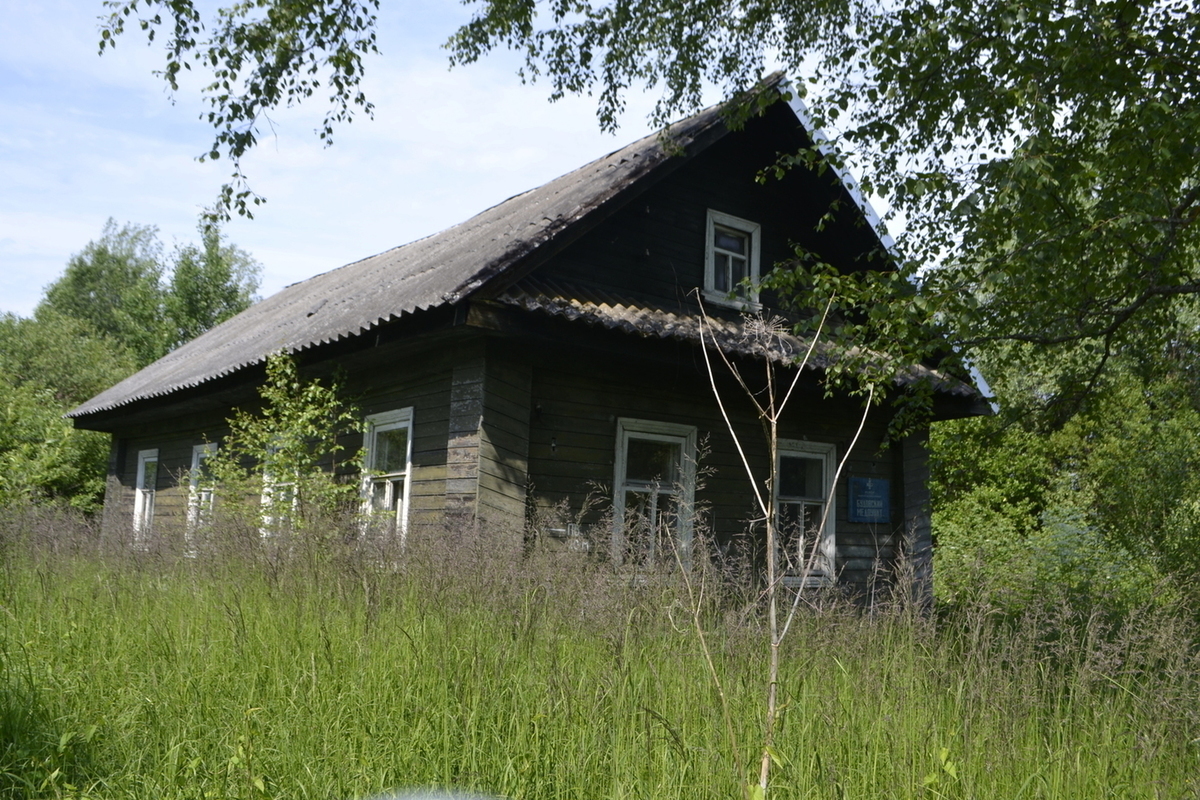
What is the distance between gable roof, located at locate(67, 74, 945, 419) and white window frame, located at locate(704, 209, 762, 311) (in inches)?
35.9

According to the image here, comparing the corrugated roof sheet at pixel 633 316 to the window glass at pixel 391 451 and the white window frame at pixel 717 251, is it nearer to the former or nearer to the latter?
the white window frame at pixel 717 251

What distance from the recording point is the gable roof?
751cm

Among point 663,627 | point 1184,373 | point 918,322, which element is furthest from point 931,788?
point 1184,373

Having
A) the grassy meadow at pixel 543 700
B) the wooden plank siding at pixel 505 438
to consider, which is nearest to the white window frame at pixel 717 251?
the wooden plank siding at pixel 505 438

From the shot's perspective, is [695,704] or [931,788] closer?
[931,788]

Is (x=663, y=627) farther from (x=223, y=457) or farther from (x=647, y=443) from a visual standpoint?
(x=223, y=457)

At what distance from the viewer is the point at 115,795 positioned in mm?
3186

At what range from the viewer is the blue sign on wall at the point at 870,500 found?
399 inches

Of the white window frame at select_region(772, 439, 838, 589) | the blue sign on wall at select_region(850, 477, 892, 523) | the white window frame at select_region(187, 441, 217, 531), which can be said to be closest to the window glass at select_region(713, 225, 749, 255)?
the white window frame at select_region(772, 439, 838, 589)

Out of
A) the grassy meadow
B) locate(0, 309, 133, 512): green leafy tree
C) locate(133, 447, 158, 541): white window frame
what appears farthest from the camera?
locate(0, 309, 133, 512): green leafy tree

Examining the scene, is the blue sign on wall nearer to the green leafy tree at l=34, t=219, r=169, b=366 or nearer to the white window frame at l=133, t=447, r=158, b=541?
the white window frame at l=133, t=447, r=158, b=541

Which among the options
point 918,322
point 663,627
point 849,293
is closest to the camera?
point 663,627

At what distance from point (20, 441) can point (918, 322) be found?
1732 centimetres

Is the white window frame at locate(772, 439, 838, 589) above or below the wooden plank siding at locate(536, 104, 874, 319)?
below
